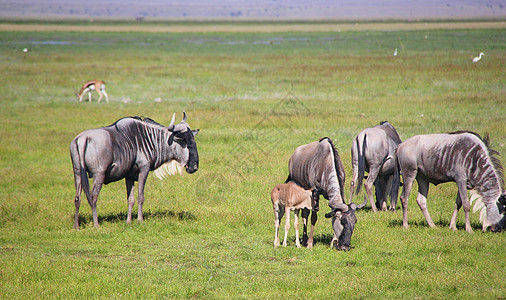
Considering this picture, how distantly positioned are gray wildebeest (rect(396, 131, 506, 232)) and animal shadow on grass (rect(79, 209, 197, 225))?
548 centimetres

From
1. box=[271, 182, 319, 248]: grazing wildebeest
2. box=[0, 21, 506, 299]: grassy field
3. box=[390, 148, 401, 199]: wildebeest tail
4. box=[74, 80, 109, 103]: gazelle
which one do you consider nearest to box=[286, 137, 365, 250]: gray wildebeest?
box=[271, 182, 319, 248]: grazing wildebeest

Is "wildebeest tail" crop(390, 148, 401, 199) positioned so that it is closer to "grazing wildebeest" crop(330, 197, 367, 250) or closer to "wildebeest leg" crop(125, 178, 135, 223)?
"grazing wildebeest" crop(330, 197, 367, 250)

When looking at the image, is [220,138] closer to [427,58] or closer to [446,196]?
[446,196]

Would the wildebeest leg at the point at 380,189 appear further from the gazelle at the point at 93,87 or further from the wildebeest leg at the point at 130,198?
the gazelle at the point at 93,87

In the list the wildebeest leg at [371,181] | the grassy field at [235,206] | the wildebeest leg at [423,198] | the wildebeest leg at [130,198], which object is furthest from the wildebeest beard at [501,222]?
the wildebeest leg at [130,198]

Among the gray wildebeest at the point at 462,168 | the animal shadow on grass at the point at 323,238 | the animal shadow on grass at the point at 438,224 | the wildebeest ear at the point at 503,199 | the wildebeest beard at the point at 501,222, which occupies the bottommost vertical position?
the animal shadow on grass at the point at 323,238

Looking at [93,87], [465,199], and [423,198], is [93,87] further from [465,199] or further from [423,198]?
[465,199]

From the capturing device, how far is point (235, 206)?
15.5m

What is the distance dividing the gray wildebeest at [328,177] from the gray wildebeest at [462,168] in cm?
243

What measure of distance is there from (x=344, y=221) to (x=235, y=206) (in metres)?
5.18

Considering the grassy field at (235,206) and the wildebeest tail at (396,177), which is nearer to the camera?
the grassy field at (235,206)

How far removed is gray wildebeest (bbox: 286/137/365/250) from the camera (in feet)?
35.6

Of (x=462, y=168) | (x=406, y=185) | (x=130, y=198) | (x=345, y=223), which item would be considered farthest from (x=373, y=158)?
(x=130, y=198)

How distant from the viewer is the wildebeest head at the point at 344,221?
10.8 metres
